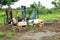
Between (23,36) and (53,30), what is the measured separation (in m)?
1.64

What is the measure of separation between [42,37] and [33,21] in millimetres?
2164

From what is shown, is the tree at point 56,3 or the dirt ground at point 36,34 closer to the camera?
the dirt ground at point 36,34

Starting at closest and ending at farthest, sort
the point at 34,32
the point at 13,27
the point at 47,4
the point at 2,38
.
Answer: the point at 2,38 < the point at 34,32 < the point at 13,27 < the point at 47,4

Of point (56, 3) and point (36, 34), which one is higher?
point (56, 3)

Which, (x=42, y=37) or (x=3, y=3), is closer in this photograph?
(x=42, y=37)

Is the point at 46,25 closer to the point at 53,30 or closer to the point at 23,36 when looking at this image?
the point at 53,30

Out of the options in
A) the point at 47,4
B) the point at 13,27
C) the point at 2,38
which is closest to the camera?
the point at 2,38

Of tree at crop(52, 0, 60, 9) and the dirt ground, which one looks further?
tree at crop(52, 0, 60, 9)

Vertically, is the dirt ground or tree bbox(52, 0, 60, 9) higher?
tree bbox(52, 0, 60, 9)

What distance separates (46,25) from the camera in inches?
384

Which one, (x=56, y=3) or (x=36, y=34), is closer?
(x=36, y=34)

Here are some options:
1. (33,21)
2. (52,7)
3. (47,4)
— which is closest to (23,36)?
(33,21)

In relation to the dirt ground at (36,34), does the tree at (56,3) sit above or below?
above

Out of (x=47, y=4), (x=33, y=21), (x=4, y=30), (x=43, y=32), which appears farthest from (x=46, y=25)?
(x=47, y=4)
